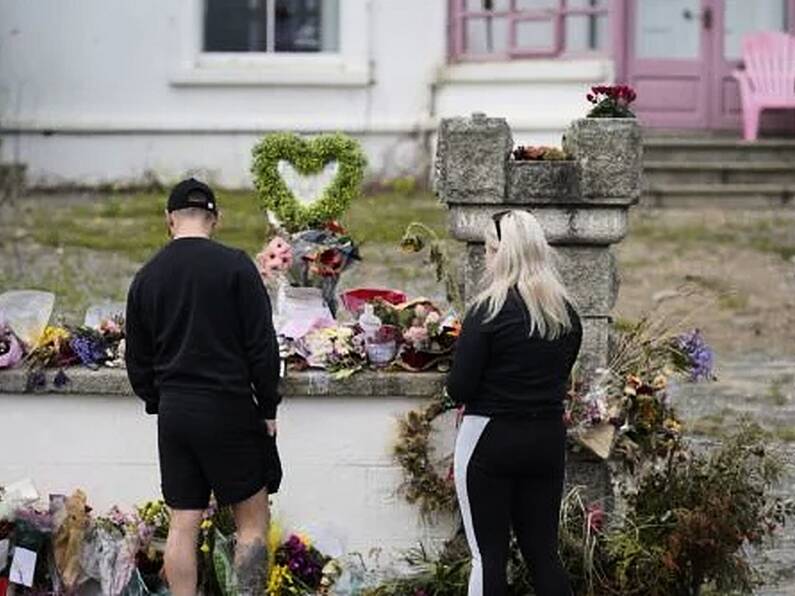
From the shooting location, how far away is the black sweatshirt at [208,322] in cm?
629

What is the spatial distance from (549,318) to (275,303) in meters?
1.70

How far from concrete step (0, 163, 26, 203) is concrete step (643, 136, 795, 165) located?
18.6 ft

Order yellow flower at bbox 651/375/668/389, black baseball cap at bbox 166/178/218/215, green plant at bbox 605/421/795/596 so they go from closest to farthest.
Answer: black baseball cap at bbox 166/178/218/215 < green plant at bbox 605/421/795/596 < yellow flower at bbox 651/375/668/389

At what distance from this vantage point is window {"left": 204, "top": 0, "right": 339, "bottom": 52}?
18375mm

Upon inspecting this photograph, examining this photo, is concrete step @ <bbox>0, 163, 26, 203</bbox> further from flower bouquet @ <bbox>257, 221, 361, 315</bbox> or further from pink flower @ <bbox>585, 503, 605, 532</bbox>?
pink flower @ <bbox>585, 503, 605, 532</bbox>

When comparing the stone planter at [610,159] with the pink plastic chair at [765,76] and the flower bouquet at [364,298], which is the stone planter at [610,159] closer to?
the flower bouquet at [364,298]

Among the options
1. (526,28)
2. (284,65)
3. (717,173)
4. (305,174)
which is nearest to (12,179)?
A: (284,65)

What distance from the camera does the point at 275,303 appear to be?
7633 mm

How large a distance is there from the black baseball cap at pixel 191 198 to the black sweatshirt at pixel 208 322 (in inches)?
4.6

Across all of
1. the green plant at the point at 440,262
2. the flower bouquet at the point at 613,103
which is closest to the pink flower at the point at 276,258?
the green plant at the point at 440,262

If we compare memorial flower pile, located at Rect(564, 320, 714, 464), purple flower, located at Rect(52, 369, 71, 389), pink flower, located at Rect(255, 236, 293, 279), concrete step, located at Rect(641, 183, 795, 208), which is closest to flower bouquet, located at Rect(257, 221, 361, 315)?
pink flower, located at Rect(255, 236, 293, 279)

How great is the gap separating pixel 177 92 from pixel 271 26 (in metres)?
1.20

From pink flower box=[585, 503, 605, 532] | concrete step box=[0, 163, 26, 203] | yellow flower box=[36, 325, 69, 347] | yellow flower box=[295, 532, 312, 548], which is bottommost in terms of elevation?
yellow flower box=[295, 532, 312, 548]

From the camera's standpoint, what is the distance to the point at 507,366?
20.5 feet
